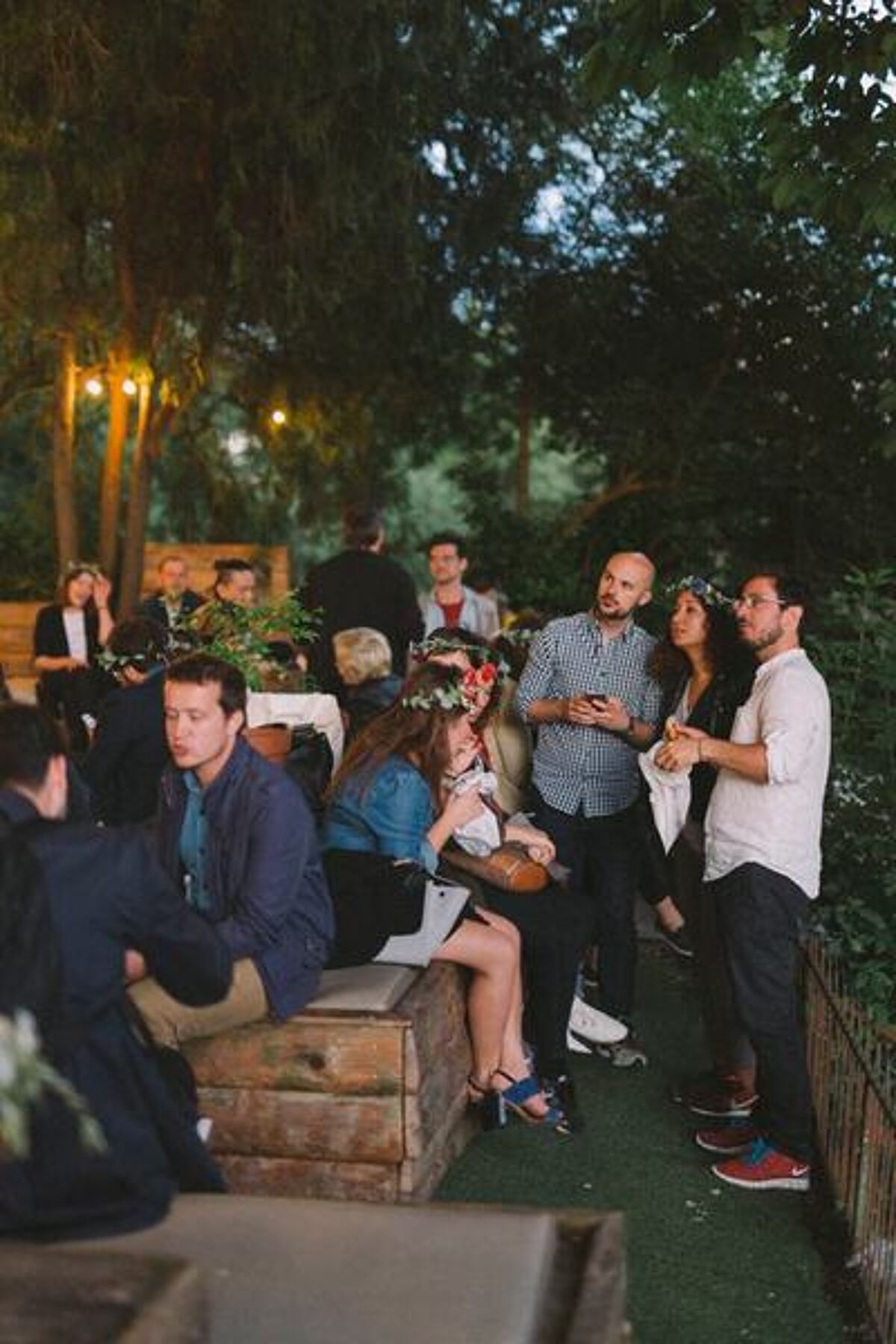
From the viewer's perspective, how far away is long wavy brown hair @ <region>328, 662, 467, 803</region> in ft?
15.8

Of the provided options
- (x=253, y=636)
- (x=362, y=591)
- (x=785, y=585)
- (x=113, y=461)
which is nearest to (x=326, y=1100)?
(x=785, y=585)

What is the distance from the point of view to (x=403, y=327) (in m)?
16.9

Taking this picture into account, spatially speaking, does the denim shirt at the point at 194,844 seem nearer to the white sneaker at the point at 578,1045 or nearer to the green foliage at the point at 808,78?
the white sneaker at the point at 578,1045

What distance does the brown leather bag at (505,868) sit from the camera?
17.5 feet

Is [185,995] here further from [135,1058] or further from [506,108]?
[506,108]

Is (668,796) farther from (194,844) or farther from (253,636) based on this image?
(253,636)

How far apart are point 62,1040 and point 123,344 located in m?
12.9

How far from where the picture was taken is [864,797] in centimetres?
565

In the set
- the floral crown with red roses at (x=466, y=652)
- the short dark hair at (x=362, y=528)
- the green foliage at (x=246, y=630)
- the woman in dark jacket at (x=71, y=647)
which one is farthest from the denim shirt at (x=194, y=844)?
the woman in dark jacket at (x=71, y=647)

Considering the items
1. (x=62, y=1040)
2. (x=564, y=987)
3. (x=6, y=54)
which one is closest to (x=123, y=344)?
(x=6, y=54)

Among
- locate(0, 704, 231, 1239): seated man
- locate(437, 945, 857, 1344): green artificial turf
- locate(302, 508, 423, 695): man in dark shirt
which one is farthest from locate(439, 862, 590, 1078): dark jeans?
locate(302, 508, 423, 695): man in dark shirt

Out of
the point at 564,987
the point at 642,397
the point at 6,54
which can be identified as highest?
the point at 6,54

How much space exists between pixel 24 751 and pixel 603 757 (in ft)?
10.9

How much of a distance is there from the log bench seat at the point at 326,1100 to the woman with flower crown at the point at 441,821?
61 cm
